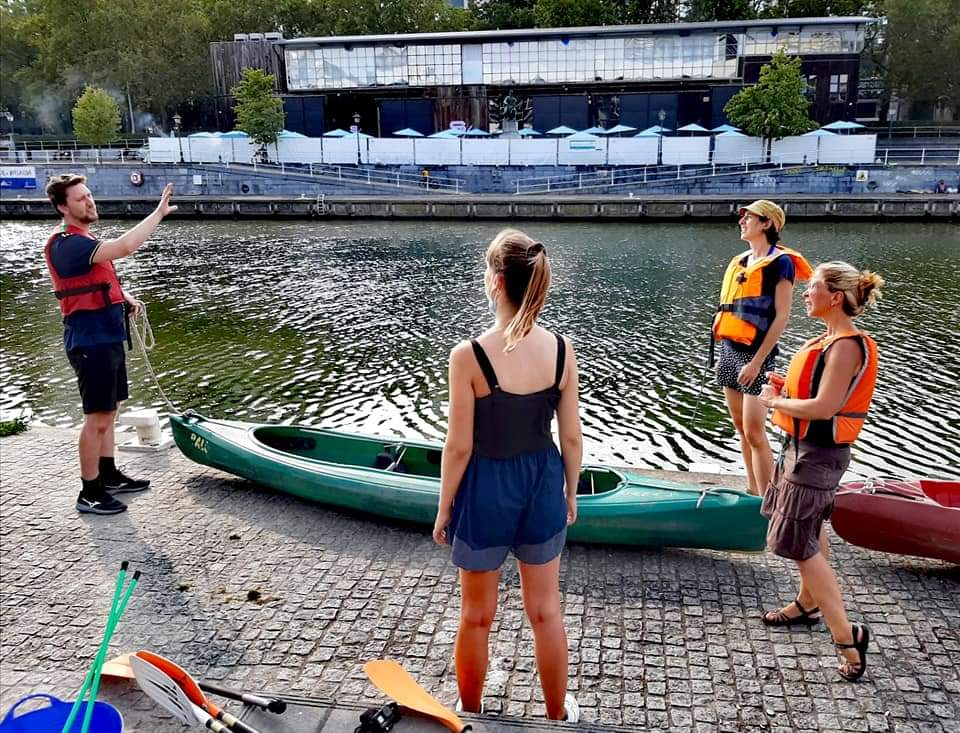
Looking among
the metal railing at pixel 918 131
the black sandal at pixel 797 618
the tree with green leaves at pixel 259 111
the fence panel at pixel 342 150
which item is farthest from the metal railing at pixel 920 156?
the black sandal at pixel 797 618

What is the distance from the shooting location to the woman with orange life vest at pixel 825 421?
164 inches

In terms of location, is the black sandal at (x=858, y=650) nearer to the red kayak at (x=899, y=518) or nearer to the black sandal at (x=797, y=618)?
the black sandal at (x=797, y=618)

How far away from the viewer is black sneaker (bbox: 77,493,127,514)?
668cm

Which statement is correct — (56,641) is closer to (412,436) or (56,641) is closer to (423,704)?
(423,704)

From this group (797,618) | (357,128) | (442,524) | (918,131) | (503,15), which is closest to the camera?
(442,524)

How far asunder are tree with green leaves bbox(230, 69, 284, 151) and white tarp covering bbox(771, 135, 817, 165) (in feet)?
92.3

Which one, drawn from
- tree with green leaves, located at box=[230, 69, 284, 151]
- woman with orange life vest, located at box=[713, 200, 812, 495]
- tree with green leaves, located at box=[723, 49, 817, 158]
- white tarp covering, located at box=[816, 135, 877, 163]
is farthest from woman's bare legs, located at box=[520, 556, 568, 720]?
tree with green leaves, located at box=[230, 69, 284, 151]

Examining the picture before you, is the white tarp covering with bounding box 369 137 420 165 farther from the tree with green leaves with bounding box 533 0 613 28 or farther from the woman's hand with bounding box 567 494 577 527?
the woman's hand with bounding box 567 494 577 527

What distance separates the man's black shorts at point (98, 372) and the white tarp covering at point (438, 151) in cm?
3969

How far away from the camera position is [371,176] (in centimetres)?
4409

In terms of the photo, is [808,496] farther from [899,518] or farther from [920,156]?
[920,156]

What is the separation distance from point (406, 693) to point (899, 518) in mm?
3668

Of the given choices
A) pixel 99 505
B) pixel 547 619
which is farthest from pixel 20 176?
pixel 547 619

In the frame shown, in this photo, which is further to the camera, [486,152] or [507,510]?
[486,152]
